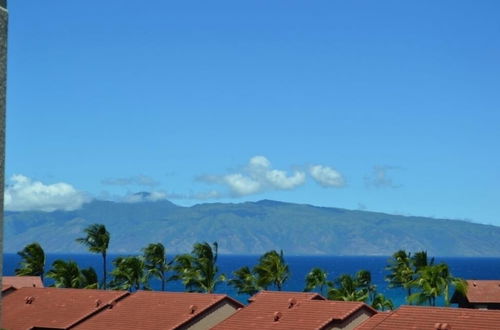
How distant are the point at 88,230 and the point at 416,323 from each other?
202 feet

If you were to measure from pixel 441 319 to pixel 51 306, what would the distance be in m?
31.1

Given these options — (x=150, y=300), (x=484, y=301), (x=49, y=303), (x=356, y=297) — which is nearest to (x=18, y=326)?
(x=49, y=303)

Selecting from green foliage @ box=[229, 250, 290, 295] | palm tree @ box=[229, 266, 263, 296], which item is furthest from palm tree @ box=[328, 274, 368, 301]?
palm tree @ box=[229, 266, 263, 296]

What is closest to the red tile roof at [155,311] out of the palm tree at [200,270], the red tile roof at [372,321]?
the red tile roof at [372,321]

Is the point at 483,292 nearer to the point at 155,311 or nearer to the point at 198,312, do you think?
the point at 198,312

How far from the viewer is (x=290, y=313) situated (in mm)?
54938

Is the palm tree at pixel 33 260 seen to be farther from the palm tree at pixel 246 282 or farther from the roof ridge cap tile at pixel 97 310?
the roof ridge cap tile at pixel 97 310

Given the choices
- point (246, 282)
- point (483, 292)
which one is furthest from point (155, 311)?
point (246, 282)

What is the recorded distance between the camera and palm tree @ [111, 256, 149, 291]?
313 feet

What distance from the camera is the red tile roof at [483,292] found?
81.9 m

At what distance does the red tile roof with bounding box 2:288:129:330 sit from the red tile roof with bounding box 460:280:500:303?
35.1 metres

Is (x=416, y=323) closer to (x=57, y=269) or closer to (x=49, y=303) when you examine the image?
(x=49, y=303)

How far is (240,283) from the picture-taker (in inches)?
3809

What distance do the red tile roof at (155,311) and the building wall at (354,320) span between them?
31.4 feet
